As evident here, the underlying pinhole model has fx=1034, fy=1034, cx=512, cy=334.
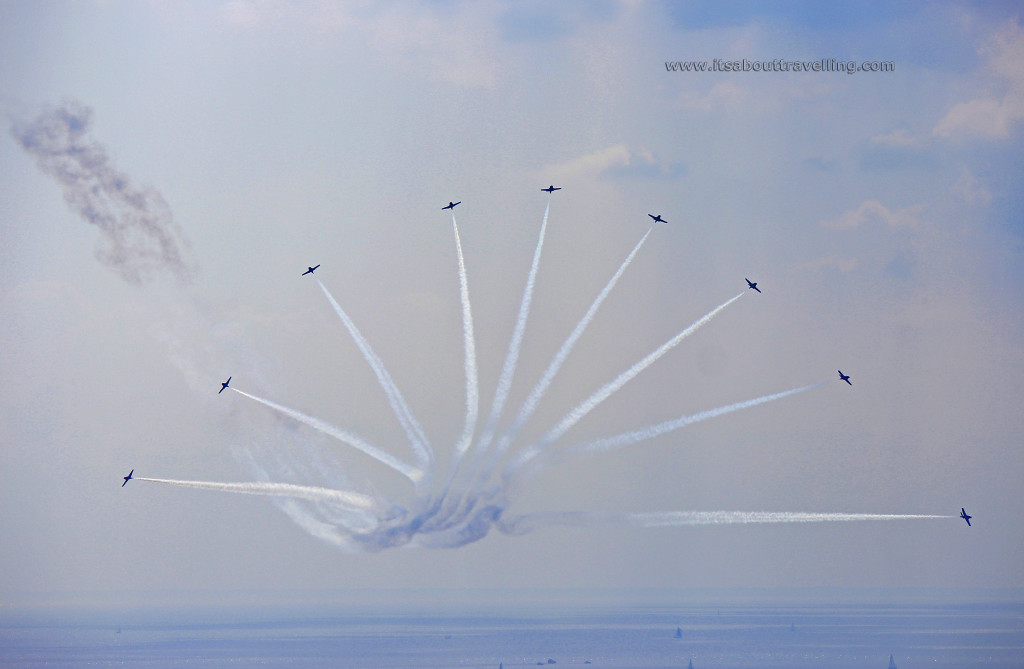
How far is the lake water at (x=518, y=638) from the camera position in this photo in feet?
297

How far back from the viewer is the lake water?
90.4 metres

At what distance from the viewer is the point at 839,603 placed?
19738 centimetres

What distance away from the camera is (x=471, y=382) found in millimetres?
50938

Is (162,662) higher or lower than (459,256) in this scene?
lower

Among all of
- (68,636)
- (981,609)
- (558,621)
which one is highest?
(981,609)

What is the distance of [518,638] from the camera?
110625mm

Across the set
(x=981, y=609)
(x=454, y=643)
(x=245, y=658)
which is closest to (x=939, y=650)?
(x=454, y=643)

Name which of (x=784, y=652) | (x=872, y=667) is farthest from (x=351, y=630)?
(x=872, y=667)

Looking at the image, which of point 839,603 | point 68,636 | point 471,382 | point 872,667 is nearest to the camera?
point 471,382

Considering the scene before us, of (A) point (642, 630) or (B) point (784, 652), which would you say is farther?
(A) point (642, 630)

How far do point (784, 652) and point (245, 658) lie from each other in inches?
1998

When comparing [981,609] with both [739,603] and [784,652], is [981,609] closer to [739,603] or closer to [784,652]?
[739,603]

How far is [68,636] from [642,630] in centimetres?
6537

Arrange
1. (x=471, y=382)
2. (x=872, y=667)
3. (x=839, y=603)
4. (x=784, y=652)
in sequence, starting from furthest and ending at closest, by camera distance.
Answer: (x=839, y=603) < (x=784, y=652) < (x=872, y=667) < (x=471, y=382)
